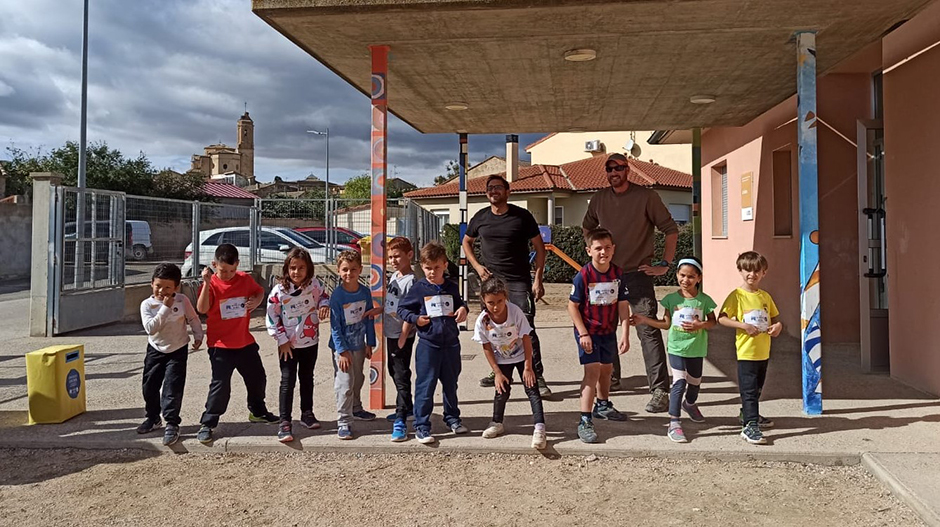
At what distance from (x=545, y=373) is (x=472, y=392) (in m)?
1.31

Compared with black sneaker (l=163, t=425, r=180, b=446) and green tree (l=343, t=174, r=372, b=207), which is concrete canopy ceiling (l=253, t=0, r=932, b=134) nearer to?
black sneaker (l=163, t=425, r=180, b=446)

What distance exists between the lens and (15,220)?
2295cm

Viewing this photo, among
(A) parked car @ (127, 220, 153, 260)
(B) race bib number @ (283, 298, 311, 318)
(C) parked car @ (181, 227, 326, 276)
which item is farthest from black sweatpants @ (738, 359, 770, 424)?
(C) parked car @ (181, 227, 326, 276)

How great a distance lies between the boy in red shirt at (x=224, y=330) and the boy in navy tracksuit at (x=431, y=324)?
1.11m

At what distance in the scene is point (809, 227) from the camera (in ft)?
17.5

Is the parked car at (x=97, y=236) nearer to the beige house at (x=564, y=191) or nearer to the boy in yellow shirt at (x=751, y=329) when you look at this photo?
the boy in yellow shirt at (x=751, y=329)

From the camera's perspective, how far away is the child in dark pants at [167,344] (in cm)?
486

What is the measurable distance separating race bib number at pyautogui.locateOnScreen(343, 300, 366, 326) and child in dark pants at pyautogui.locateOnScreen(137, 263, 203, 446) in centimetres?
99

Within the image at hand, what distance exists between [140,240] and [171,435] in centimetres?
824

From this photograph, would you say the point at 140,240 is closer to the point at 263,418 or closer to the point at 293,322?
the point at 263,418

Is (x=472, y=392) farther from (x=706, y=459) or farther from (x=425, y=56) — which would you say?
(x=425, y=56)

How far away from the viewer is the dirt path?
143 inches

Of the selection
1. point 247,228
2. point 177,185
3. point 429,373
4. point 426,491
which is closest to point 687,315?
point 429,373

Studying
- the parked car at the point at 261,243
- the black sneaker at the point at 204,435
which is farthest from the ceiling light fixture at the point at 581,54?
the parked car at the point at 261,243
